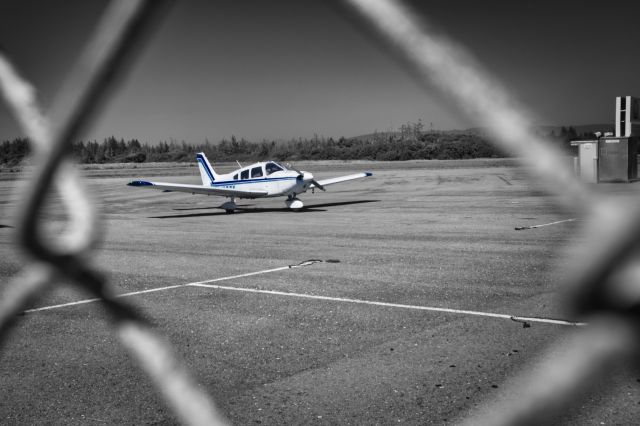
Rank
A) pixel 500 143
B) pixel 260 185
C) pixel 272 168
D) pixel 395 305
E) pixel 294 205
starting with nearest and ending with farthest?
pixel 500 143 < pixel 395 305 < pixel 294 205 < pixel 260 185 < pixel 272 168

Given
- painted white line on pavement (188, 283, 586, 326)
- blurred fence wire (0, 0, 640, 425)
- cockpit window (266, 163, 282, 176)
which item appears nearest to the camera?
blurred fence wire (0, 0, 640, 425)

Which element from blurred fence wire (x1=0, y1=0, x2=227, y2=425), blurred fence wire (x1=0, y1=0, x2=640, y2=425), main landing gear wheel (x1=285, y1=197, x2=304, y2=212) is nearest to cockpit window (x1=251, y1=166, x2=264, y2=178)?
main landing gear wheel (x1=285, y1=197, x2=304, y2=212)

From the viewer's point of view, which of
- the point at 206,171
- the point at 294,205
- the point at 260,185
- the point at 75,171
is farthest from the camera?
the point at 206,171

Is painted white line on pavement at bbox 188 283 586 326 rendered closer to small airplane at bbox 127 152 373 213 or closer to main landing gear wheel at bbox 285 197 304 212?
main landing gear wheel at bbox 285 197 304 212

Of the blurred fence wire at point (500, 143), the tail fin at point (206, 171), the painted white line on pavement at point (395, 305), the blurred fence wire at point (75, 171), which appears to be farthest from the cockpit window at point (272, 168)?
the blurred fence wire at point (500, 143)

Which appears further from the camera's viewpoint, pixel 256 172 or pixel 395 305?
pixel 256 172

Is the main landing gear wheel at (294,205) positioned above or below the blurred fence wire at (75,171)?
below

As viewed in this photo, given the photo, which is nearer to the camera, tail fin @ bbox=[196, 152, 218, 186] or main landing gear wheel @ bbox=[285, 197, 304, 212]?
main landing gear wheel @ bbox=[285, 197, 304, 212]

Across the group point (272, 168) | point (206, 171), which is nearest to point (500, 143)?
point (272, 168)

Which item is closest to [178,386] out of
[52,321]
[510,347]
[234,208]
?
[510,347]

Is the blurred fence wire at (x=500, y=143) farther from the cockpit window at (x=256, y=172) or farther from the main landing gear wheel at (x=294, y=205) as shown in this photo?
the cockpit window at (x=256, y=172)

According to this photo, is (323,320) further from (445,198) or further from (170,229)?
(445,198)

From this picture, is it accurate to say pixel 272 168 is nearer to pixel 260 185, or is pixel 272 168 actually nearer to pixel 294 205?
pixel 260 185

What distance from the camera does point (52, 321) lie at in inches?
255
